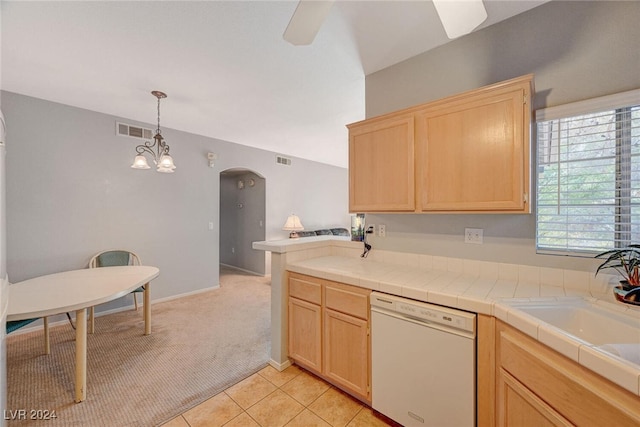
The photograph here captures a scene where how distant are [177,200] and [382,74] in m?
3.41

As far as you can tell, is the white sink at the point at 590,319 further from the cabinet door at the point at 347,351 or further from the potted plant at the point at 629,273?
the cabinet door at the point at 347,351

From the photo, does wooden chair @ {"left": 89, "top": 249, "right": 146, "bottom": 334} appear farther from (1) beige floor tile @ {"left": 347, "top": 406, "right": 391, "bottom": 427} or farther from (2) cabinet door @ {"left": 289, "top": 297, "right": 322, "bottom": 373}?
(1) beige floor tile @ {"left": 347, "top": 406, "right": 391, "bottom": 427}

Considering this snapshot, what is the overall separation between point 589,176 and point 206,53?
2.84 m

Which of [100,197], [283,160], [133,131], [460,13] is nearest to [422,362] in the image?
[460,13]

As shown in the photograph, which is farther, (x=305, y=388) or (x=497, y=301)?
(x=305, y=388)

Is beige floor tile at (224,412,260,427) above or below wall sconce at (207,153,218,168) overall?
below

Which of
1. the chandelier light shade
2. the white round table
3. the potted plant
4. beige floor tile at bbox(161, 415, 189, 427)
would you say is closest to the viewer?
the potted plant

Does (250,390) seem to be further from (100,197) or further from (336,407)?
(100,197)

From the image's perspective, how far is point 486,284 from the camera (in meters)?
1.57

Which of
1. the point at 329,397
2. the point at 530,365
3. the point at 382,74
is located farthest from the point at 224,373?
the point at 382,74

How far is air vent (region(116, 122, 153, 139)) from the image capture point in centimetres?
337

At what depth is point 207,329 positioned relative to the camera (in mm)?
2936

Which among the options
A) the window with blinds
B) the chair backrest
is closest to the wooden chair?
the chair backrest

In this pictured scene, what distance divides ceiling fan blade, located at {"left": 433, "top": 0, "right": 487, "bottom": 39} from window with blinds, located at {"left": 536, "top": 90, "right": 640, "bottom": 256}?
0.82 m
